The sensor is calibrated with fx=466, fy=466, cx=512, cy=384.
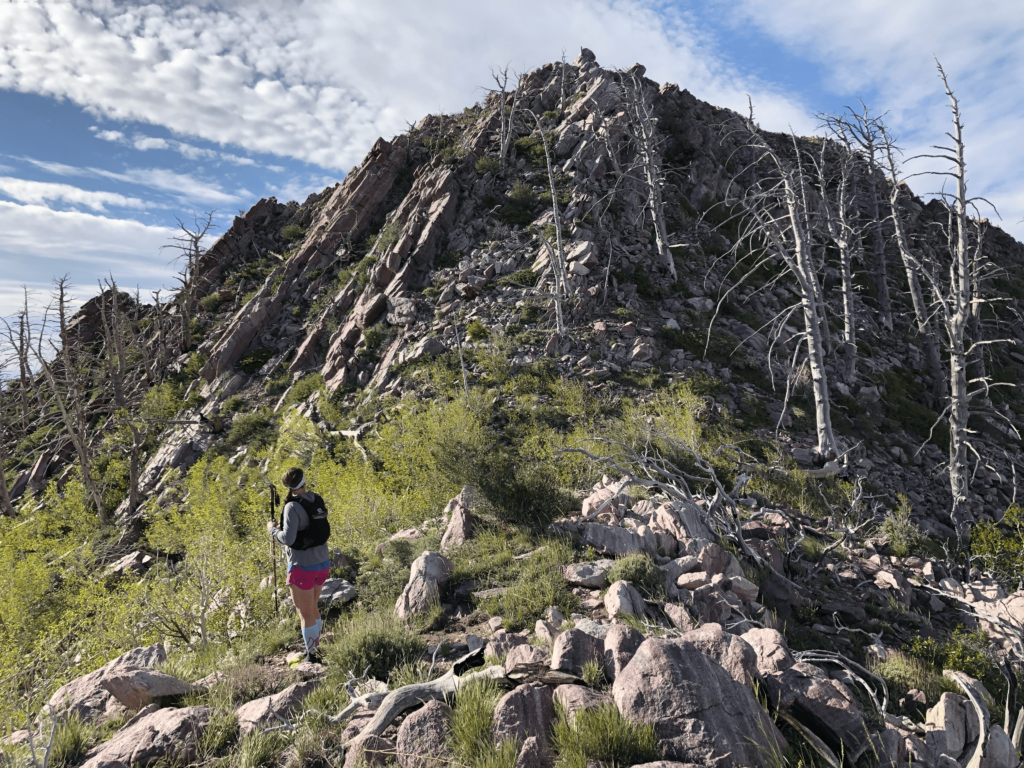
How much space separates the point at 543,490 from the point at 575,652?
4.41 metres

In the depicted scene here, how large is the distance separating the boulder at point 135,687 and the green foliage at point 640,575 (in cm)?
438

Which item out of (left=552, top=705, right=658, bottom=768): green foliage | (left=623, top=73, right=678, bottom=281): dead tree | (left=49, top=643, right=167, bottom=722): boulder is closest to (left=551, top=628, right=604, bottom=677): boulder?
(left=552, top=705, right=658, bottom=768): green foliage

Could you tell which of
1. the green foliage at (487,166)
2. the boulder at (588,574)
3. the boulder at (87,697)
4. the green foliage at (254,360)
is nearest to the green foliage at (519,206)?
the green foliage at (487,166)

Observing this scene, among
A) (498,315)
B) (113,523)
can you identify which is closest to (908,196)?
(498,315)

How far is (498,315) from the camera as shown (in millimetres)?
18578

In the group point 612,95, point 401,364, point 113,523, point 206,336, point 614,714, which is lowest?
point 113,523

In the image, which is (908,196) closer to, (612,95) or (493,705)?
(612,95)

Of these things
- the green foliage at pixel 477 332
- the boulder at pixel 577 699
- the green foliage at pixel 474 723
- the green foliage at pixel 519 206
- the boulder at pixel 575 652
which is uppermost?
the green foliage at pixel 519 206

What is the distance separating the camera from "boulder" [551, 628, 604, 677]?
3496mm

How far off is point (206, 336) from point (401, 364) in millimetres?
15286

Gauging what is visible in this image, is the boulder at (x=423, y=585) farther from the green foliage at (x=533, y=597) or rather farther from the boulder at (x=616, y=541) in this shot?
the boulder at (x=616, y=541)

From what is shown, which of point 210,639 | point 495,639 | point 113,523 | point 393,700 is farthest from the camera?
point 113,523

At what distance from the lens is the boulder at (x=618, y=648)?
3.43m

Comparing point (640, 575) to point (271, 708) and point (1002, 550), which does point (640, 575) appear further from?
point (1002, 550)
